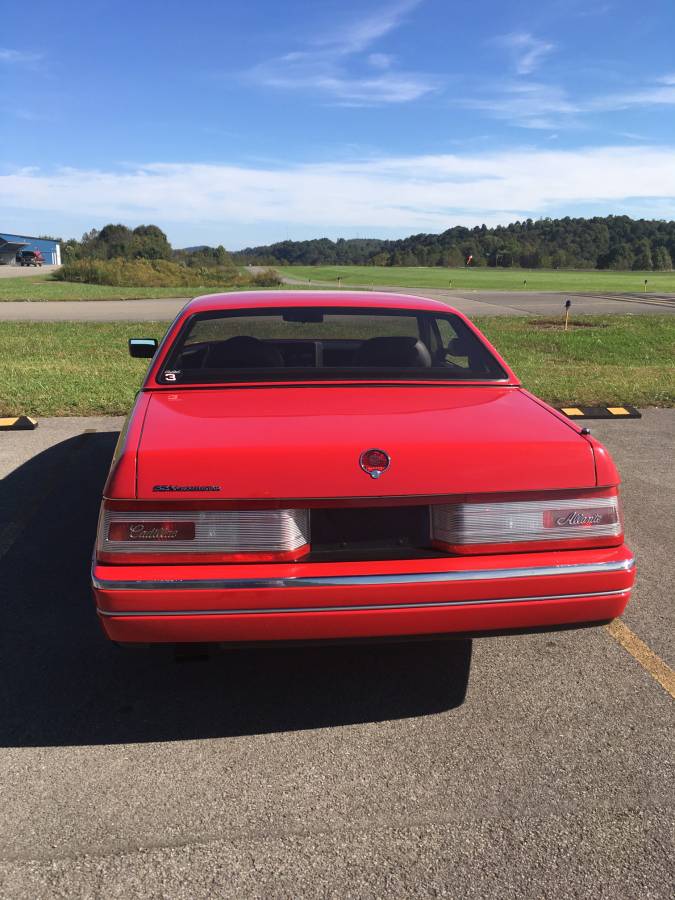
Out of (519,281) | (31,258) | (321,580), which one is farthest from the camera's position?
(31,258)

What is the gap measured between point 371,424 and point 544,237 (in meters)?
144

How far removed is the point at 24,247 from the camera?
93.1 metres

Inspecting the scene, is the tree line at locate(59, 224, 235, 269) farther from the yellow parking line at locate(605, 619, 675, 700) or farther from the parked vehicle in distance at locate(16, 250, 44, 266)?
the yellow parking line at locate(605, 619, 675, 700)

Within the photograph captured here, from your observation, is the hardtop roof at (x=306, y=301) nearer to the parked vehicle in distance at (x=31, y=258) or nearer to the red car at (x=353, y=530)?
the red car at (x=353, y=530)

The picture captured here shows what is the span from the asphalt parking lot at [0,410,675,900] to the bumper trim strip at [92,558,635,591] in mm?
342

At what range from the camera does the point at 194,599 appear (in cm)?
235

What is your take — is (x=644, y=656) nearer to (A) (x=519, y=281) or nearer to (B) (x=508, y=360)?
(B) (x=508, y=360)

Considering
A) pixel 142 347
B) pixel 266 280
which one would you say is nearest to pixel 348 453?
pixel 142 347

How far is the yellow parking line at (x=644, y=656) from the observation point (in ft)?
9.79

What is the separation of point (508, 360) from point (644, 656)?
9.66 meters

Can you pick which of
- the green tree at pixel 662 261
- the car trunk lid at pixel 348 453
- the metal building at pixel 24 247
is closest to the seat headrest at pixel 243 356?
the car trunk lid at pixel 348 453

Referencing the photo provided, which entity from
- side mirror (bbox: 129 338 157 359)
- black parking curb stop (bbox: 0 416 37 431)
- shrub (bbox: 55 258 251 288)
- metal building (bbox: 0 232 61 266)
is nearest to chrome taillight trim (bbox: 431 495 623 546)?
side mirror (bbox: 129 338 157 359)

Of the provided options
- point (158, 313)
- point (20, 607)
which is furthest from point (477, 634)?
point (158, 313)

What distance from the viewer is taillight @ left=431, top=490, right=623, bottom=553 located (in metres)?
2.46
